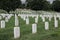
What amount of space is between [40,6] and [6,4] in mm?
18627

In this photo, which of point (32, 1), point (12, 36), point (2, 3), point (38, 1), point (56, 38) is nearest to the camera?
point (56, 38)

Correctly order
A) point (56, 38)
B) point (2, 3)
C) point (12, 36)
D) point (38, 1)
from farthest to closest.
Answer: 1. point (38, 1)
2. point (2, 3)
3. point (12, 36)
4. point (56, 38)

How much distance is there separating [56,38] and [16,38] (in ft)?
6.68

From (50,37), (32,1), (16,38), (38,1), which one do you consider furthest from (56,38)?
(32,1)

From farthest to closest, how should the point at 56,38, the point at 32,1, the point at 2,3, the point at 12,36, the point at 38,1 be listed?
the point at 32,1 < the point at 38,1 < the point at 2,3 < the point at 12,36 < the point at 56,38

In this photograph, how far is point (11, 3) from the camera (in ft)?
215

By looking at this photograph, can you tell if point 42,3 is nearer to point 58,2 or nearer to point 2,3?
point 58,2

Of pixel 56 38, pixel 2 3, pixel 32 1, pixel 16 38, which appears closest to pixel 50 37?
pixel 56 38

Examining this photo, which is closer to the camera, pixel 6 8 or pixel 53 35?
Answer: pixel 53 35

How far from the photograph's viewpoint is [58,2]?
8081 cm

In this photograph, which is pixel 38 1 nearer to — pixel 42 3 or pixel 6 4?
pixel 42 3

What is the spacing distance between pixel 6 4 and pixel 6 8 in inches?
55.8

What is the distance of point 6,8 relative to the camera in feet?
209

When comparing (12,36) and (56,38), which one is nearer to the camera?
(56,38)
